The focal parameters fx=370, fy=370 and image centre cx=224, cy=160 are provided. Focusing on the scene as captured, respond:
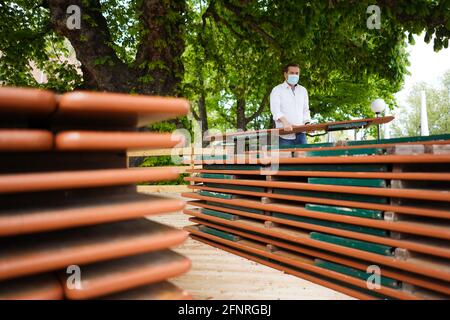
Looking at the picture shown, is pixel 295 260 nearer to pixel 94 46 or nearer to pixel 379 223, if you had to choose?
pixel 379 223

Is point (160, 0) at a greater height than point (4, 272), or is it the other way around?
point (160, 0)

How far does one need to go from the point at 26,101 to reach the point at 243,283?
1.81m

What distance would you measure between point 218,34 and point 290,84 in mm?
7323

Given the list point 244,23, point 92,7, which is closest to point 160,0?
point 92,7

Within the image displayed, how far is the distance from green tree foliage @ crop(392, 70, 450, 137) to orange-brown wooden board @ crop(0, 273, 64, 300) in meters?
56.2

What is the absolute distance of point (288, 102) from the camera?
18.0 ft

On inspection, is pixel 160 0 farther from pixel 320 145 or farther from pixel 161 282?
pixel 161 282

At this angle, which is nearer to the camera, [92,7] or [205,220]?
[205,220]

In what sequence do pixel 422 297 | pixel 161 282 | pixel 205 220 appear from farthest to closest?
pixel 205 220 < pixel 422 297 < pixel 161 282

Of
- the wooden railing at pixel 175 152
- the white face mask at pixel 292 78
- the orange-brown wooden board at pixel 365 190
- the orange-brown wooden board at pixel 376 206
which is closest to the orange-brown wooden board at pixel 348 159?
the orange-brown wooden board at pixel 365 190

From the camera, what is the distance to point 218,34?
1211 cm

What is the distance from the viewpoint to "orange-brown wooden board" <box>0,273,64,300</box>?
1037 millimetres

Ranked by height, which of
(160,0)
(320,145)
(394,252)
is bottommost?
(394,252)

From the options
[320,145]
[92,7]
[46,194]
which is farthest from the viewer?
[92,7]
